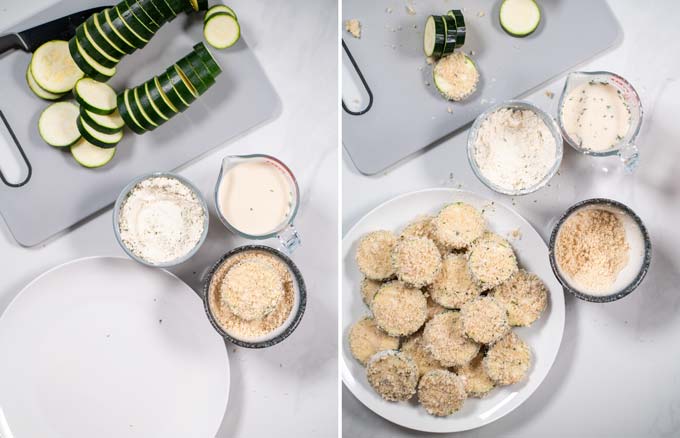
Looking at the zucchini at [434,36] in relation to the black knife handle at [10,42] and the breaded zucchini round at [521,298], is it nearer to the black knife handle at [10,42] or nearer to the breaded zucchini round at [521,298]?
→ the breaded zucchini round at [521,298]

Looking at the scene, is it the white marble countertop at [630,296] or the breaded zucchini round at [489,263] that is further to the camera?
the white marble countertop at [630,296]

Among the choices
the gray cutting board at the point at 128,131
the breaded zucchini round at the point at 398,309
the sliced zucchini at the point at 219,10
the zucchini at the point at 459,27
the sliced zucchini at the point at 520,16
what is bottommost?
the breaded zucchini round at the point at 398,309

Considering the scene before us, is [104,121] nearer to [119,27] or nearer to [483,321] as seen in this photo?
[119,27]

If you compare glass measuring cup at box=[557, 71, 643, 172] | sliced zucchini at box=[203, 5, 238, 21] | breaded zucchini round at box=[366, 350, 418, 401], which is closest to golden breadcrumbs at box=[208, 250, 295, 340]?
breaded zucchini round at box=[366, 350, 418, 401]

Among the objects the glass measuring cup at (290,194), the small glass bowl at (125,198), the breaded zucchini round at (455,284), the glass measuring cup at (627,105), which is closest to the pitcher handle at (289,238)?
the glass measuring cup at (290,194)

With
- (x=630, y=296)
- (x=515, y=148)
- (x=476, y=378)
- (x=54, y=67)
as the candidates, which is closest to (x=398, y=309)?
(x=476, y=378)

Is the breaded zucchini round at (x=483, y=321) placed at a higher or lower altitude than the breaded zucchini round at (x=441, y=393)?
higher
